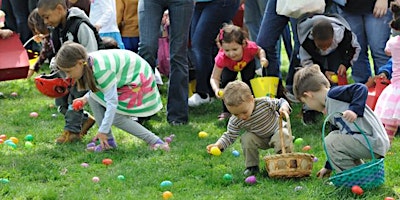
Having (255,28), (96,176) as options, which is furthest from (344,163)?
(255,28)

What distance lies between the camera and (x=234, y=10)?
845cm

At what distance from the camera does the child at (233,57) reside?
299 inches

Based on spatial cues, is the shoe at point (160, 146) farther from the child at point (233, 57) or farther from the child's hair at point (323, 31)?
the child's hair at point (323, 31)

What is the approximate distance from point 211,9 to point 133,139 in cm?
176

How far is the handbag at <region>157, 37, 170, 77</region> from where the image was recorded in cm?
977

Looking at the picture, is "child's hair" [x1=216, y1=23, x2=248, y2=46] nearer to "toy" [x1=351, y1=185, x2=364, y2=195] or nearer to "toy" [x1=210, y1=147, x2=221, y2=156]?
"toy" [x1=210, y1=147, x2=221, y2=156]

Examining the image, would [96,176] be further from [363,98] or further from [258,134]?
[363,98]

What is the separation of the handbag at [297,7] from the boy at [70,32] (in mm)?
1781

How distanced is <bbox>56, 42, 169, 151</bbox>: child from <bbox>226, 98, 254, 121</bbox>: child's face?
3.94 ft

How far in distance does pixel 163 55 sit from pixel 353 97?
482 centimetres

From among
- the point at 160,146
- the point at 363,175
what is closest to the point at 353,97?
the point at 363,175

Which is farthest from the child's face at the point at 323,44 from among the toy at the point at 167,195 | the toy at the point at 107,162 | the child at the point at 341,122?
the toy at the point at 167,195

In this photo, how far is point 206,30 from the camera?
27.6 ft

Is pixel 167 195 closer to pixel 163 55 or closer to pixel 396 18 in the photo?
pixel 396 18
